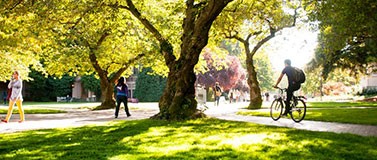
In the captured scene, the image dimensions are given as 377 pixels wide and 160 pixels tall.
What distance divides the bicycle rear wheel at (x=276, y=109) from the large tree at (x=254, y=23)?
719 cm

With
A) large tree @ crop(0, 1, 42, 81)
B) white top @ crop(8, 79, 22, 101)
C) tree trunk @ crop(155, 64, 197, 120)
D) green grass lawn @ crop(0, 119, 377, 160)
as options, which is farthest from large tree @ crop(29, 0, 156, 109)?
green grass lawn @ crop(0, 119, 377, 160)

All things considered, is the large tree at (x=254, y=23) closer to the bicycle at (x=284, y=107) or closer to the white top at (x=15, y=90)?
the bicycle at (x=284, y=107)

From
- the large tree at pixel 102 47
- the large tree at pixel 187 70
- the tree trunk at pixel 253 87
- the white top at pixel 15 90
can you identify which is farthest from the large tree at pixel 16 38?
the tree trunk at pixel 253 87

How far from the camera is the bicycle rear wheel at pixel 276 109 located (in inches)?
500

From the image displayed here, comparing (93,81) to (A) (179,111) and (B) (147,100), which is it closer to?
(B) (147,100)

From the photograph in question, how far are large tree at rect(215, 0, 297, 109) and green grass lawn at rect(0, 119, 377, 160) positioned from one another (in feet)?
37.8

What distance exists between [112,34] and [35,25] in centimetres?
1061

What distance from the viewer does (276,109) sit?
507 inches

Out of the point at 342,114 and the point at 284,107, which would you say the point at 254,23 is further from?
the point at 284,107

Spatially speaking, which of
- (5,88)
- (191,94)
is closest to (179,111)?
(191,94)

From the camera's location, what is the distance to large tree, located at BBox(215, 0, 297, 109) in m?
20.2

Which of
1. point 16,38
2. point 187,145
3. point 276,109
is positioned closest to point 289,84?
point 276,109

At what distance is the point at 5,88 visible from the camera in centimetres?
5484

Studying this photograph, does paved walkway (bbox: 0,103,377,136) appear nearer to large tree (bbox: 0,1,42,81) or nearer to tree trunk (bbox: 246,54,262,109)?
large tree (bbox: 0,1,42,81)
